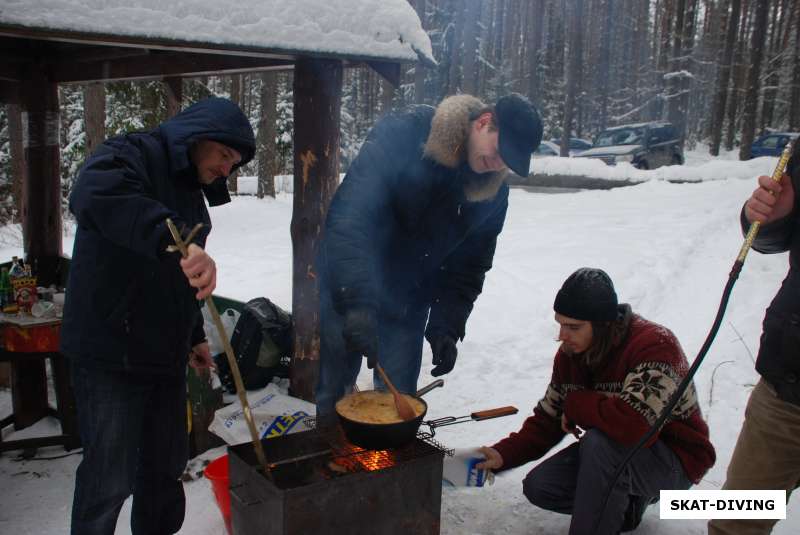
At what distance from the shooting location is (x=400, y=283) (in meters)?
3.28

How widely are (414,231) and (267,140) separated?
554 inches

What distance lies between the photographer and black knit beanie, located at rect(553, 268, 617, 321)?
2.75 metres

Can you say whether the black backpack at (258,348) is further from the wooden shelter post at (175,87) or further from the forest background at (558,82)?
the forest background at (558,82)

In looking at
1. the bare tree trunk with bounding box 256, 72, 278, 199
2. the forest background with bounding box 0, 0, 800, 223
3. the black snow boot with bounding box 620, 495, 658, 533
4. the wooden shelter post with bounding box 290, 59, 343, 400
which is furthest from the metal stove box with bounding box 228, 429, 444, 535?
the bare tree trunk with bounding box 256, 72, 278, 199

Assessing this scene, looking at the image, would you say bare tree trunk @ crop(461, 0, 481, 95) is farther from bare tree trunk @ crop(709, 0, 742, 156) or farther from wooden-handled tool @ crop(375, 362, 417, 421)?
wooden-handled tool @ crop(375, 362, 417, 421)

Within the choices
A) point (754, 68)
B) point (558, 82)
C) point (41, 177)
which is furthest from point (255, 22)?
point (558, 82)

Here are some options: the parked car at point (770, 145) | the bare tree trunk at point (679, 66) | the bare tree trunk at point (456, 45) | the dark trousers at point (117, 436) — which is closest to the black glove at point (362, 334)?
the dark trousers at point (117, 436)

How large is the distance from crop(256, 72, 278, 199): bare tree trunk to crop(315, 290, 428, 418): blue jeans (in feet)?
43.3

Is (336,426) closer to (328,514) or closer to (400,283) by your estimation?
(328,514)

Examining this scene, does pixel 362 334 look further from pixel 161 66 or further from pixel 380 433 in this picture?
pixel 161 66

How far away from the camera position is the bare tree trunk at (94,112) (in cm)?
Answer: 1059

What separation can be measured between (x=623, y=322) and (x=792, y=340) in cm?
72

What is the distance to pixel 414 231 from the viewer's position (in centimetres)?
311

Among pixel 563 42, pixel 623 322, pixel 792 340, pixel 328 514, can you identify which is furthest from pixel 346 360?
pixel 563 42
